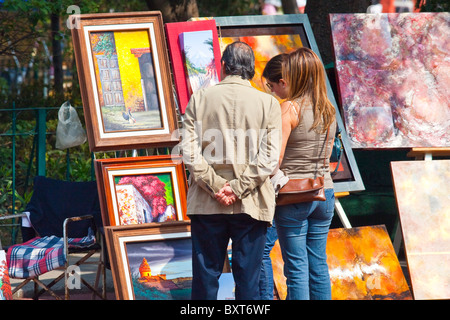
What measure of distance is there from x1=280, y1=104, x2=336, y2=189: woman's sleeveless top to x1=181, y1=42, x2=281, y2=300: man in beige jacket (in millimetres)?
152

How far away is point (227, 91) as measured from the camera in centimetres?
302

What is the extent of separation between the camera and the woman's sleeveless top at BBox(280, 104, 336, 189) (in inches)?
125

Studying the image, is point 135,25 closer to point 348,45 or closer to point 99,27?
point 99,27

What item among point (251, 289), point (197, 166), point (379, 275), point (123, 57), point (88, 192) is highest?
point (123, 57)

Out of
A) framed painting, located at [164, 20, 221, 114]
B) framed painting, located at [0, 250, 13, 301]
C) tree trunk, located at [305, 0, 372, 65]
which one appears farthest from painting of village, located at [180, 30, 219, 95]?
tree trunk, located at [305, 0, 372, 65]

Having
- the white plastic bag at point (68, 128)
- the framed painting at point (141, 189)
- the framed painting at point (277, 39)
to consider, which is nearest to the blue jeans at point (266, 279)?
the framed painting at point (141, 189)

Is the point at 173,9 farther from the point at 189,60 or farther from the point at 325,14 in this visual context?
the point at 189,60

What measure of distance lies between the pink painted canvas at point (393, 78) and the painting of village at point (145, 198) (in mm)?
1454

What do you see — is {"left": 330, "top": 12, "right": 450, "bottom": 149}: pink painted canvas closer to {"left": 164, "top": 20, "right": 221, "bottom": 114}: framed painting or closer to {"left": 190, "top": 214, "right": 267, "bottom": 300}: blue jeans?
{"left": 164, "top": 20, "right": 221, "bottom": 114}: framed painting

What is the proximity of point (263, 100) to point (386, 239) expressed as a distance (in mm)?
1698

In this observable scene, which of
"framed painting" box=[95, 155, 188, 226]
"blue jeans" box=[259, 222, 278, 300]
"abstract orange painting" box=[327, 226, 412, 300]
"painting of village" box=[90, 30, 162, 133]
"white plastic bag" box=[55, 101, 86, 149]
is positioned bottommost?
"abstract orange painting" box=[327, 226, 412, 300]

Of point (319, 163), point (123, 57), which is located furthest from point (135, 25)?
point (319, 163)

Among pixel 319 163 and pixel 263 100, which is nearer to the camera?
pixel 263 100

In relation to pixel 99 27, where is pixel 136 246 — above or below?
below
